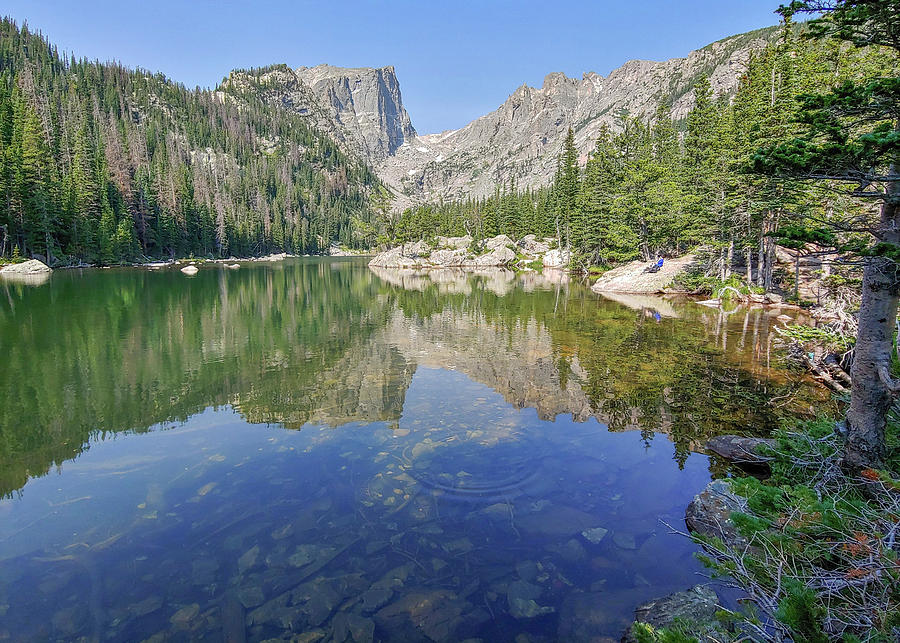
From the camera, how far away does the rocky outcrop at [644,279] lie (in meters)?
36.6

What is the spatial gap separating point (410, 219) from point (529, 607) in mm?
95898

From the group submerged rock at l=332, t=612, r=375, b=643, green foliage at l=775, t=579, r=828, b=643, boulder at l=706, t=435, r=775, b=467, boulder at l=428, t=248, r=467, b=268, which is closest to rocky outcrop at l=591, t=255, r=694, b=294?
boulder at l=706, t=435, r=775, b=467

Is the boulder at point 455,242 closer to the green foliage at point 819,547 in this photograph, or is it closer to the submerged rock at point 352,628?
the green foliage at point 819,547

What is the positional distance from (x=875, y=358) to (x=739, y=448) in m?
3.32

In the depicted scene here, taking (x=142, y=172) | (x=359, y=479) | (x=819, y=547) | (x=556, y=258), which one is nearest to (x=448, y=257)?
(x=556, y=258)

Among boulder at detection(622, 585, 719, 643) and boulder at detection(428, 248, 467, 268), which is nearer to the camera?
boulder at detection(622, 585, 719, 643)

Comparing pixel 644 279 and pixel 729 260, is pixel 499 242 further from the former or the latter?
pixel 729 260

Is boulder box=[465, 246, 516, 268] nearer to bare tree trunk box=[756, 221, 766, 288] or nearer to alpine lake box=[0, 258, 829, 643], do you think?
bare tree trunk box=[756, 221, 766, 288]

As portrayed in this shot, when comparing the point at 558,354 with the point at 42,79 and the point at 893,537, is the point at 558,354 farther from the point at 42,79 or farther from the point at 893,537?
the point at 42,79

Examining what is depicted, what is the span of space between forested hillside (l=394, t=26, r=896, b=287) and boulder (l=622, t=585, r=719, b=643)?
4358 mm

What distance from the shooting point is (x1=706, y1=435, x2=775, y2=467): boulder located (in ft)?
25.9

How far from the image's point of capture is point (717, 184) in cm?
3192

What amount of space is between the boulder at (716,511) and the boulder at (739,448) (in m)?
1.26

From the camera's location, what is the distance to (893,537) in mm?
3643
